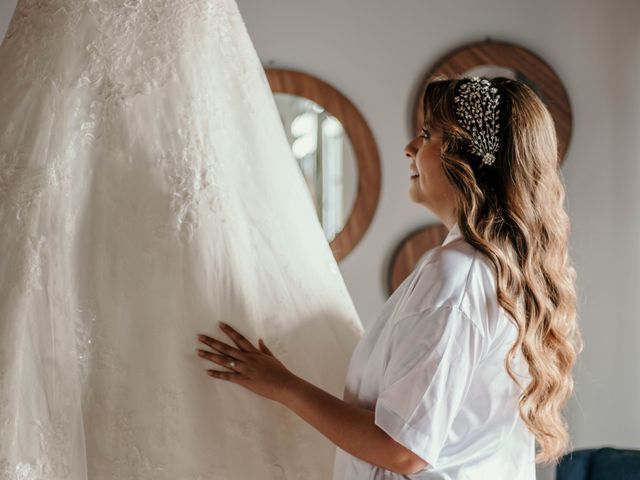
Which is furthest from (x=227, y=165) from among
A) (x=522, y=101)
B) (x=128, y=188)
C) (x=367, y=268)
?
(x=367, y=268)

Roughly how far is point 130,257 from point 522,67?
7.23 feet

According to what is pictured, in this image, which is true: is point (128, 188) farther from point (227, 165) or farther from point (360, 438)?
point (360, 438)

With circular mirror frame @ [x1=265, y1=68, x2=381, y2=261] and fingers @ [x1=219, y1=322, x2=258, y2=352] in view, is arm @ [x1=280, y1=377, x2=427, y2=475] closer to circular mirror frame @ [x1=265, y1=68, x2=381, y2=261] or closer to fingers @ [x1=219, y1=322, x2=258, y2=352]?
fingers @ [x1=219, y1=322, x2=258, y2=352]

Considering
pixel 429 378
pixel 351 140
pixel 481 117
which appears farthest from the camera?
pixel 351 140

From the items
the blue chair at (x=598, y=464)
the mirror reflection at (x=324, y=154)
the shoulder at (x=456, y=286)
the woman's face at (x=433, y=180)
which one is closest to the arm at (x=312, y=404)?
the shoulder at (x=456, y=286)

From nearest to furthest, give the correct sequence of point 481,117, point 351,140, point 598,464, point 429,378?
1. point 429,378
2. point 481,117
3. point 598,464
4. point 351,140

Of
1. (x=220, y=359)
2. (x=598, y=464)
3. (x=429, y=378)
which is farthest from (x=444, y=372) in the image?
(x=598, y=464)

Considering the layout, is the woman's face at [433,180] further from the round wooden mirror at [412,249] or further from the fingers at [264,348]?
the round wooden mirror at [412,249]

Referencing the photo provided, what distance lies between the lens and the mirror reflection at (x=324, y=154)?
3.16 metres

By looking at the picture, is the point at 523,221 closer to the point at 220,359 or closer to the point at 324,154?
the point at 220,359

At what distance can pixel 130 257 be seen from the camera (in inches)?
53.2

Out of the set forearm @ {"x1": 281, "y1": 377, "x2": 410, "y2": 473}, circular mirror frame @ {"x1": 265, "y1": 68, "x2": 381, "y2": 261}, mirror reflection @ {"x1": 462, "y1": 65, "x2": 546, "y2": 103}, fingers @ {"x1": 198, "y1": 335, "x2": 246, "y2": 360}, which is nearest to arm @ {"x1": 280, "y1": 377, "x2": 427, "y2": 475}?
forearm @ {"x1": 281, "y1": 377, "x2": 410, "y2": 473}

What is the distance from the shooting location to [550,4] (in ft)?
10.4

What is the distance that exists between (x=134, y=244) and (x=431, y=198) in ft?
1.58
